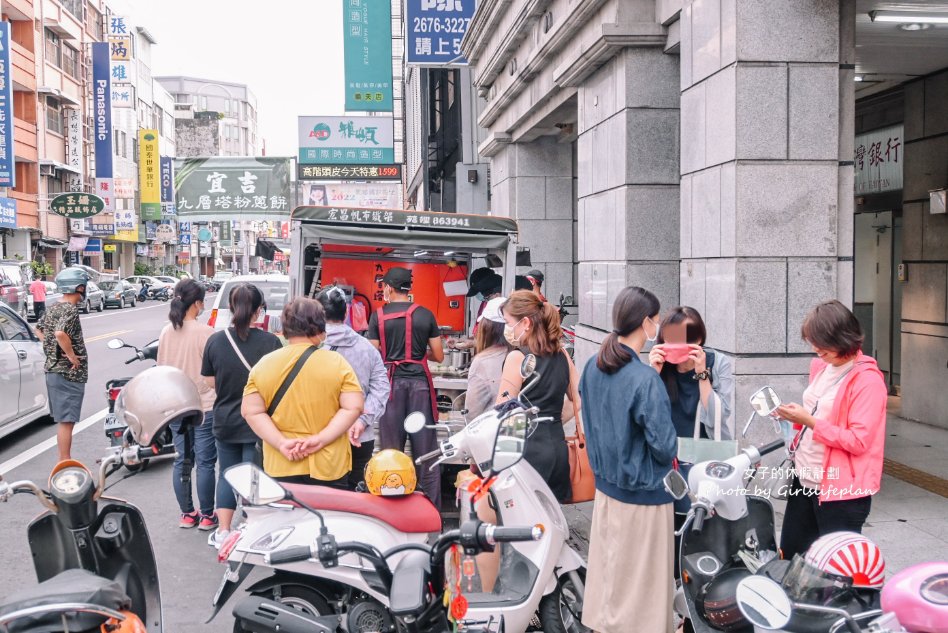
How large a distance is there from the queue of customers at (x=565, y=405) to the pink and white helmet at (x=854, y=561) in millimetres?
995

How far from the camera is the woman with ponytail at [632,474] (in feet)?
12.7

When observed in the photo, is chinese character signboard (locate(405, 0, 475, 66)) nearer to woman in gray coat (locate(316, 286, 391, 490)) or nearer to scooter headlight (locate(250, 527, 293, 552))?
woman in gray coat (locate(316, 286, 391, 490))

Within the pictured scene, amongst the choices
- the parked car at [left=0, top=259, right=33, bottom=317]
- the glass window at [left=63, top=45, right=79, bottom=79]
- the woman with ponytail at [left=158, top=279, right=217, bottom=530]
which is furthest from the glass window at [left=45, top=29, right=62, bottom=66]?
the woman with ponytail at [left=158, top=279, right=217, bottom=530]

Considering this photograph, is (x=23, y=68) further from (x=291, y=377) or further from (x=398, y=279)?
(x=291, y=377)

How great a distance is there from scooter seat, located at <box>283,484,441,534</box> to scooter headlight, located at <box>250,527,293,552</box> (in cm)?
16

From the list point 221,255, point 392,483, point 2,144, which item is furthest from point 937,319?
point 221,255

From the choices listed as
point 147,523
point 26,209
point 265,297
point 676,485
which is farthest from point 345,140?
point 676,485

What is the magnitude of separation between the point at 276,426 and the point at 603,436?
1.91m

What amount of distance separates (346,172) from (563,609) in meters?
24.5

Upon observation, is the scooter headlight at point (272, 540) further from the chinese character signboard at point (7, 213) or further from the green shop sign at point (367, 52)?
the chinese character signboard at point (7, 213)

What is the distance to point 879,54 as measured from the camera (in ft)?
28.2

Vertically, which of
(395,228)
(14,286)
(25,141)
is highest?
(25,141)

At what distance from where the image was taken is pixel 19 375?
9.72 meters

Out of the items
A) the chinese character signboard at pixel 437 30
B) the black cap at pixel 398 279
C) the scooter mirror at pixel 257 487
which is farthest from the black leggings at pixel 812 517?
the chinese character signboard at pixel 437 30
